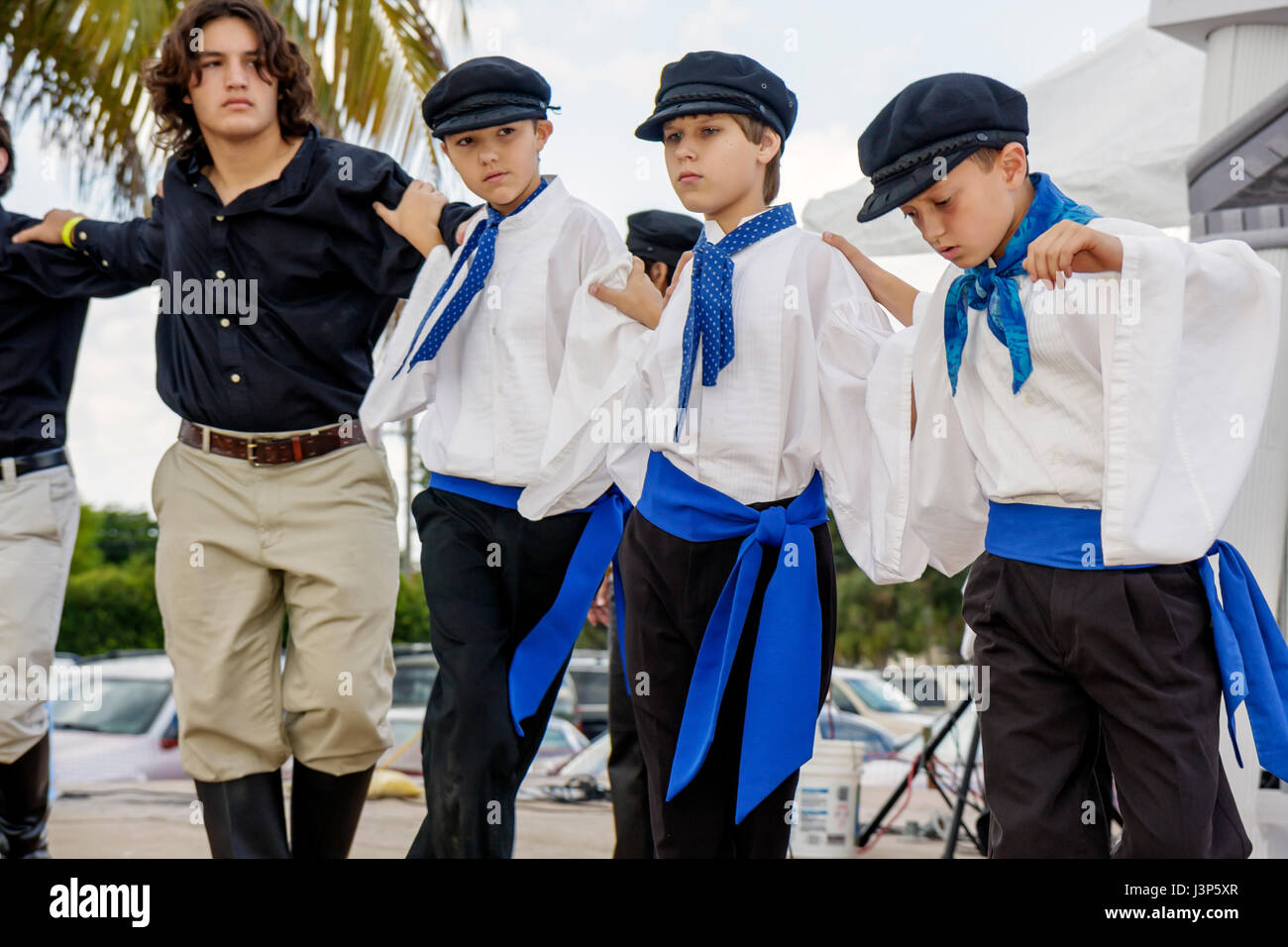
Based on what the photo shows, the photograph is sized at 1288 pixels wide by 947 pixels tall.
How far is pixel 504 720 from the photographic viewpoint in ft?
9.86

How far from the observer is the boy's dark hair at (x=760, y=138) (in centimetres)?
282

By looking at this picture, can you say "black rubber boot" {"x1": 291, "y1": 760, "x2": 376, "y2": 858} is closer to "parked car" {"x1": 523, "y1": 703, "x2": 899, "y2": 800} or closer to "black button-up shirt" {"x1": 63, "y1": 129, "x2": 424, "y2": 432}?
"black button-up shirt" {"x1": 63, "y1": 129, "x2": 424, "y2": 432}

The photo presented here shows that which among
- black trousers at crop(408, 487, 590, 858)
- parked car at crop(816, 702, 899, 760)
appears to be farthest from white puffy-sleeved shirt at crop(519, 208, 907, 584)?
parked car at crop(816, 702, 899, 760)

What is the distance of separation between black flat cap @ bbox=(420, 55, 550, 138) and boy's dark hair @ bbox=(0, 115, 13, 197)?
1.58 metres

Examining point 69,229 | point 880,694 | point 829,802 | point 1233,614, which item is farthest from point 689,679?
point 880,694

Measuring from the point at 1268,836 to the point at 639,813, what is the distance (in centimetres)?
163

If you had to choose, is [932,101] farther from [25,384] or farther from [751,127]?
[25,384]

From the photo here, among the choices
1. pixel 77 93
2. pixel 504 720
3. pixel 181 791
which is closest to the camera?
pixel 504 720

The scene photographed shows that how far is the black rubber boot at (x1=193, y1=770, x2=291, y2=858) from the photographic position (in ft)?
10.0

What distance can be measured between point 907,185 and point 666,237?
2039 mm

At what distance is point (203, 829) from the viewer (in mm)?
4734
